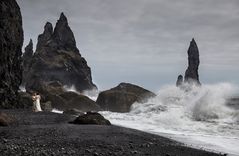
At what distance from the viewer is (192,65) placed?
127875 mm

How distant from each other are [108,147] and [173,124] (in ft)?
67.6

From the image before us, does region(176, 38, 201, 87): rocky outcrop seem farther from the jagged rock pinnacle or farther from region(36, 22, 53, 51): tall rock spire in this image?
the jagged rock pinnacle

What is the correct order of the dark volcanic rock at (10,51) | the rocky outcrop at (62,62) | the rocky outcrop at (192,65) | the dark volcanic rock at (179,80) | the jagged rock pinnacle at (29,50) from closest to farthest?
the dark volcanic rock at (10,51) → the rocky outcrop at (62,62) → the jagged rock pinnacle at (29,50) → the rocky outcrop at (192,65) → the dark volcanic rock at (179,80)

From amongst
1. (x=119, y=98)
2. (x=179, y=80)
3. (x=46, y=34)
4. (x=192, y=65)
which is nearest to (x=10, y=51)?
(x=119, y=98)

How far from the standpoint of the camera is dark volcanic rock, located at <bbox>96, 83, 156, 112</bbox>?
5678cm

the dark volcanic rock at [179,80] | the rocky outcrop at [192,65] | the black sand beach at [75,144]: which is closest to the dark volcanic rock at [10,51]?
the black sand beach at [75,144]

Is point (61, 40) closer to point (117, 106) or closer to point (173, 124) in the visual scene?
point (117, 106)

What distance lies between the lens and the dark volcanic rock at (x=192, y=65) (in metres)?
127

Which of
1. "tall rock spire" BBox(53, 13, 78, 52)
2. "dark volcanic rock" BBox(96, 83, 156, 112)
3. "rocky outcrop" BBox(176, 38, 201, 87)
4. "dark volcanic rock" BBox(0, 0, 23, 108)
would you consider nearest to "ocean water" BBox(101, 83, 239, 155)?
"dark volcanic rock" BBox(96, 83, 156, 112)

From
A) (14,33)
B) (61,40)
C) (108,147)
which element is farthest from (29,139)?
(61,40)

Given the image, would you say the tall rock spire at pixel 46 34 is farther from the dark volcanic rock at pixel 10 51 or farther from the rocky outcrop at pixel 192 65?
the dark volcanic rock at pixel 10 51

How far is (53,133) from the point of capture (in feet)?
50.8

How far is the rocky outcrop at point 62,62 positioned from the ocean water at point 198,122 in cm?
4636

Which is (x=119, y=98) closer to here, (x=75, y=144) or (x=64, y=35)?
(x=75, y=144)
